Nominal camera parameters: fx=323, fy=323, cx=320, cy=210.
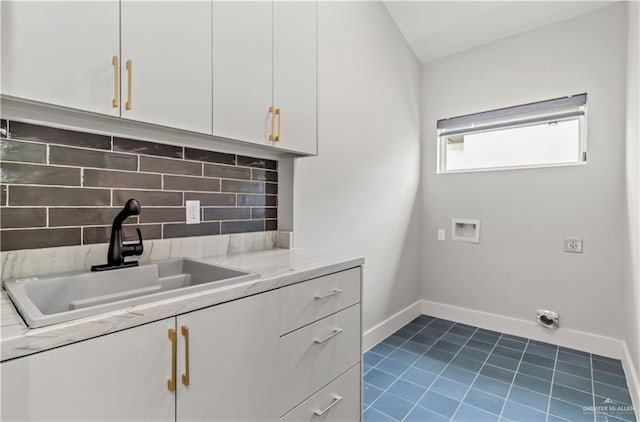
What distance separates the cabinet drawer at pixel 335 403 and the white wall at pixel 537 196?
77.0 inches

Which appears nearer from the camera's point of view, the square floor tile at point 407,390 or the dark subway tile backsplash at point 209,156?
the dark subway tile backsplash at point 209,156

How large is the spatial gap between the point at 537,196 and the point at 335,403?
2.41m

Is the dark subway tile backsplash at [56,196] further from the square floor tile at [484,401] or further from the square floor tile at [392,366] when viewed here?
the square floor tile at [484,401]

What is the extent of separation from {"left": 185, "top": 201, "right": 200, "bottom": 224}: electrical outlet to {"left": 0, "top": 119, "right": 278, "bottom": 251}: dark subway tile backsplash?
24mm

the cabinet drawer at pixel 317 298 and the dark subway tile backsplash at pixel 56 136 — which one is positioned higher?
the dark subway tile backsplash at pixel 56 136

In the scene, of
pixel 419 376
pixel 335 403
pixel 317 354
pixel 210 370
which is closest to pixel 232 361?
pixel 210 370

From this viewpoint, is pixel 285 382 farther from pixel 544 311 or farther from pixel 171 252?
pixel 544 311

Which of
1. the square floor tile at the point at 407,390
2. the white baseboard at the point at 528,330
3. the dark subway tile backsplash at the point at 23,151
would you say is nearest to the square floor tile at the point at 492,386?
the square floor tile at the point at 407,390

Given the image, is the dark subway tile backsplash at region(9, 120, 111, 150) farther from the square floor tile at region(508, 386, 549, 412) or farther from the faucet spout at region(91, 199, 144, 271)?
the square floor tile at region(508, 386, 549, 412)

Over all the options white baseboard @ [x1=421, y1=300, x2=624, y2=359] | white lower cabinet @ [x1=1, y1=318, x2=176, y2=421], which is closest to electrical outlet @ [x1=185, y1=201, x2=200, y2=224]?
white lower cabinet @ [x1=1, y1=318, x2=176, y2=421]

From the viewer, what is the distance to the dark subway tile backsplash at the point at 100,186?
1108 mm

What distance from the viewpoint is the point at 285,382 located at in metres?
1.25

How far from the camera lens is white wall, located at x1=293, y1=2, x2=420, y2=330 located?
2182 mm

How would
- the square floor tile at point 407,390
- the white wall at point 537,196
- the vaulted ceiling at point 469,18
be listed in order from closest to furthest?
the square floor tile at point 407,390, the white wall at point 537,196, the vaulted ceiling at point 469,18
